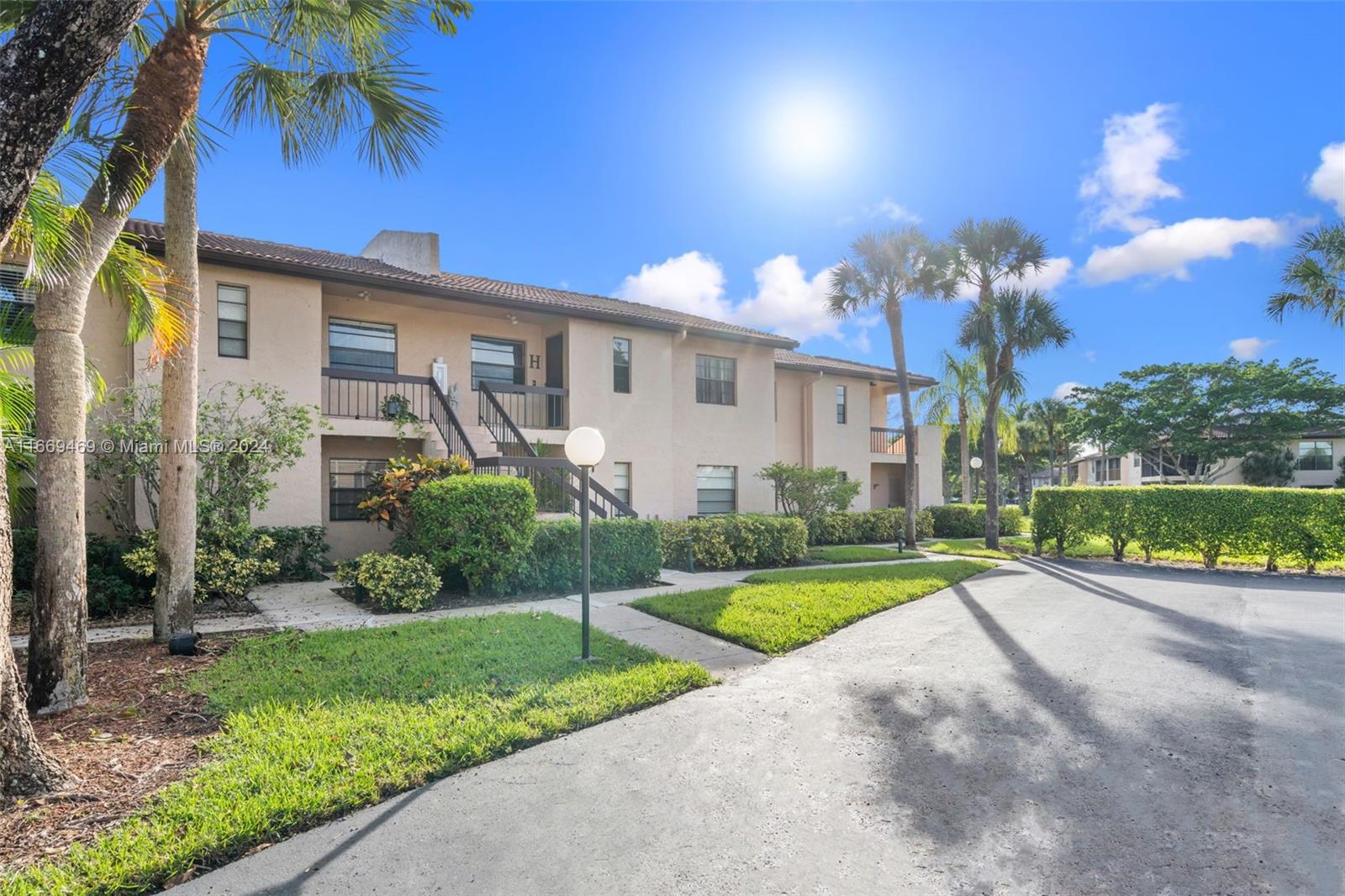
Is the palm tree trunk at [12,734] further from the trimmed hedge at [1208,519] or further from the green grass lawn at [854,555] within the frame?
the trimmed hedge at [1208,519]

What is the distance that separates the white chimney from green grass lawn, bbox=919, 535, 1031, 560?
15365mm

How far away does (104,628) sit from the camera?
7645 mm

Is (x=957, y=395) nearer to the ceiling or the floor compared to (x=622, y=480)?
nearer to the ceiling

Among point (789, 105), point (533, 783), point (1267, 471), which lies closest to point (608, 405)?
point (789, 105)

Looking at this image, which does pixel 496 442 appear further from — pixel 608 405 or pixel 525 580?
pixel 525 580

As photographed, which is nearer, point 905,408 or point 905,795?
point 905,795

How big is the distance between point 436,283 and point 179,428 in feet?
24.9

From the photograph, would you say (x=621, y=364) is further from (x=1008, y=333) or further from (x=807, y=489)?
(x=1008, y=333)

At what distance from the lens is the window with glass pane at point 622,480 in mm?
16016

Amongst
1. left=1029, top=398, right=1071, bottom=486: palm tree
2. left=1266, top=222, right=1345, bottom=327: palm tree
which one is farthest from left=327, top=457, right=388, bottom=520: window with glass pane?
left=1029, top=398, right=1071, bottom=486: palm tree

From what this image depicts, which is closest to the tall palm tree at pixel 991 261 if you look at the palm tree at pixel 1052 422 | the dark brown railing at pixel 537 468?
the dark brown railing at pixel 537 468

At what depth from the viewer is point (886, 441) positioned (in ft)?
78.6

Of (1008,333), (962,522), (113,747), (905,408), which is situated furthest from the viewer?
(962,522)

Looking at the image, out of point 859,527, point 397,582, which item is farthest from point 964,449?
point 397,582
